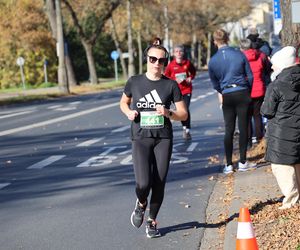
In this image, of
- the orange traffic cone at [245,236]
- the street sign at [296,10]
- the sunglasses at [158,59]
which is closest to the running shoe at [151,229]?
the sunglasses at [158,59]

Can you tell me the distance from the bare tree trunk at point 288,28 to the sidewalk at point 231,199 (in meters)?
1.85

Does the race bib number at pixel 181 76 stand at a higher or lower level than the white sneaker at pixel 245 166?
higher

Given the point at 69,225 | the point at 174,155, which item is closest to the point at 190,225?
the point at 69,225

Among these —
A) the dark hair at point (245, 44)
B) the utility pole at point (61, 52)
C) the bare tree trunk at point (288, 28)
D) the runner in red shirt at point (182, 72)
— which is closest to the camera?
the bare tree trunk at point (288, 28)

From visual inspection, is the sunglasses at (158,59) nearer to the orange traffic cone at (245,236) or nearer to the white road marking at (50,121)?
the orange traffic cone at (245,236)

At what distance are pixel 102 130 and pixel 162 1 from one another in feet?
149

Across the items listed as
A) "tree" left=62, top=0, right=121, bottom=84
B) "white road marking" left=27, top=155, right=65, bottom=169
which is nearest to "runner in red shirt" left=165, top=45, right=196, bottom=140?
"white road marking" left=27, top=155, right=65, bottom=169

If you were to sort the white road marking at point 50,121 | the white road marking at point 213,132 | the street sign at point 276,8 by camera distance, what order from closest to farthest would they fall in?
the white road marking at point 213,132, the white road marking at point 50,121, the street sign at point 276,8

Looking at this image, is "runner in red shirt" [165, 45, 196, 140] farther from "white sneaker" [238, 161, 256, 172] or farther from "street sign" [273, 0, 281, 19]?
"street sign" [273, 0, 281, 19]

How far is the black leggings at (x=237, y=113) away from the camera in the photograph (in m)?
9.72

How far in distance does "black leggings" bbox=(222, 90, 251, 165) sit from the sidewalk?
417mm

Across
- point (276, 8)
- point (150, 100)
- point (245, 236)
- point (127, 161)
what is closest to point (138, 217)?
point (150, 100)

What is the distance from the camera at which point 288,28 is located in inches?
407

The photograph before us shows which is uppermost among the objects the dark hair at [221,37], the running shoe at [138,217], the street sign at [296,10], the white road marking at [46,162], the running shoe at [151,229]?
the street sign at [296,10]
